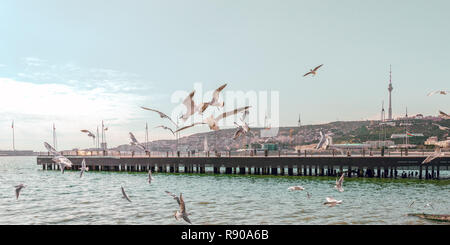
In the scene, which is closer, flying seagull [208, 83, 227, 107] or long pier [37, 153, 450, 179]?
flying seagull [208, 83, 227, 107]

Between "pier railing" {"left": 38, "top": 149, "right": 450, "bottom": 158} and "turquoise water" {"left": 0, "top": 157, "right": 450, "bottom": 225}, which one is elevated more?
"pier railing" {"left": 38, "top": 149, "right": 450, "bottom": 158}

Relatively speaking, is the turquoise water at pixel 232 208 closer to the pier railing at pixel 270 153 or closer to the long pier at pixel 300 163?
the long pier at pixel 300 163

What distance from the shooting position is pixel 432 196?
3722 cm

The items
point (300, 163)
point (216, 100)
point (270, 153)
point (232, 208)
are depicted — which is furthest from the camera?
point (270, 153)

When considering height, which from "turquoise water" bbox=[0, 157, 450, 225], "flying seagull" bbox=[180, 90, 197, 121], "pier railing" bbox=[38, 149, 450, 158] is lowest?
"turquoise water" bbox=[0, 157, 450, 225]

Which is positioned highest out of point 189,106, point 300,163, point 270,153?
point 189,106

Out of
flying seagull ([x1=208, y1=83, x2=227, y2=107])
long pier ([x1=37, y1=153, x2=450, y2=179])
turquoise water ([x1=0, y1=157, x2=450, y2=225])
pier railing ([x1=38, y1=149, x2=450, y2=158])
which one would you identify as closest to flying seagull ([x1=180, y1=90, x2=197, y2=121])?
flying seagull ([x1=208, y1=83, x2=227, y2=107])

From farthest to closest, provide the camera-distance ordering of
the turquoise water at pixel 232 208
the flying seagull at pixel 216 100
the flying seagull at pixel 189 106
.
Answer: the turquoise water at pixel 232 208 < the flying seagull at pixel 216 100 < the flying seagull at pixel 189 106

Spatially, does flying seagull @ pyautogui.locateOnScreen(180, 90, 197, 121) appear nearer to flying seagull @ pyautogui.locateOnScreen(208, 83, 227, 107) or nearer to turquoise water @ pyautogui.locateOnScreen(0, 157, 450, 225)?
flying seagull @ pyautogui.locateOnScreen(208, 83, 227, 107)

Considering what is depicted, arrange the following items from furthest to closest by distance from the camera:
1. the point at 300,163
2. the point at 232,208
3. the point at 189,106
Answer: the point at 300,163 → the point at 232,208 → the point at 189,106

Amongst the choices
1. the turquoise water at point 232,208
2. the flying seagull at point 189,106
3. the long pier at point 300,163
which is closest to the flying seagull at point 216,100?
the flying seagull at point 189,106

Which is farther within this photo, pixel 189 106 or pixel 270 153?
pixel 270 153

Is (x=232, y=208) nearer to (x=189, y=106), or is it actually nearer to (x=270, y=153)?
(x=189, y=106)

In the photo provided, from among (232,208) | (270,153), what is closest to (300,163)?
(270,153)
